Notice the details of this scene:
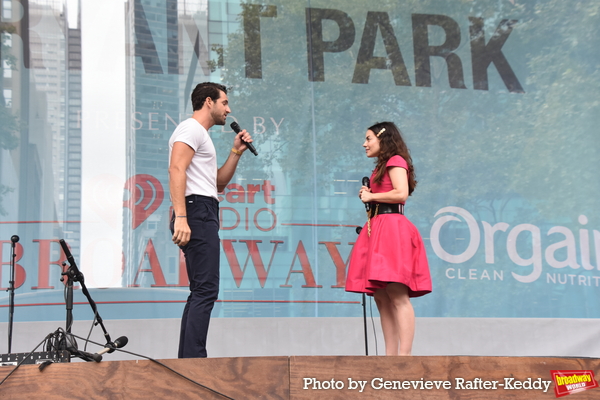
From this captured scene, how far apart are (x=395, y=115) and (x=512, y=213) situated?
1.00 metres

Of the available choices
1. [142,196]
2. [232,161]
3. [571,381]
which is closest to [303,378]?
[571,381]

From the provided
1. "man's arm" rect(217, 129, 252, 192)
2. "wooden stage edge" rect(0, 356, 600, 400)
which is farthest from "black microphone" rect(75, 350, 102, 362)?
"man's arm" rect(217, 129, 252, 192)

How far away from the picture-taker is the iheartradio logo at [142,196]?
4.05 metres

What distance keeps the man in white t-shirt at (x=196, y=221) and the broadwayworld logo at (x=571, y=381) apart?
1259mm

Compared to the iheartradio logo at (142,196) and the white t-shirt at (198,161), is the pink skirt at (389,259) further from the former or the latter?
the iheartradio logo at (142,196)

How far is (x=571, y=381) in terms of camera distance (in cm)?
227

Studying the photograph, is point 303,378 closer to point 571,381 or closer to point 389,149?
point 571,381

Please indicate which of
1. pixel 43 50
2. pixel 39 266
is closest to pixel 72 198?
pixel 39 266

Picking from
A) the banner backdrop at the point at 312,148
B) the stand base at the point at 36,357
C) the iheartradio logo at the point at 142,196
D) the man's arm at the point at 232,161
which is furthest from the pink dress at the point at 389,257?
the iheartradio logo at the point at 142,196

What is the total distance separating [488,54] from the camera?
183 inches

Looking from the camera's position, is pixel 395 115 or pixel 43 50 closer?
pixel 43 50

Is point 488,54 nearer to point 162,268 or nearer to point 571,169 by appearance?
point 571,169

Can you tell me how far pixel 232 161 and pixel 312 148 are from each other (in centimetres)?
132

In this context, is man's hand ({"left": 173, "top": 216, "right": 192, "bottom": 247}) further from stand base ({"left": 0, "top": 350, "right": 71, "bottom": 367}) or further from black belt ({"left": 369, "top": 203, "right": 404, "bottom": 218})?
black belt ({"left": 369, "top": 203, "right": 404, "bottom": 218})
